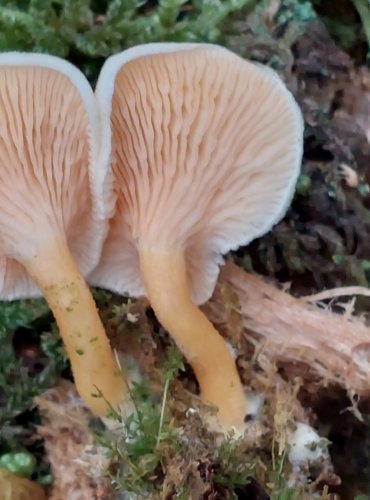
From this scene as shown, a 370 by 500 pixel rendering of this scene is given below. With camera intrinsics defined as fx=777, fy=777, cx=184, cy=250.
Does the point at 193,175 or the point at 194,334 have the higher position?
the point at 193,175

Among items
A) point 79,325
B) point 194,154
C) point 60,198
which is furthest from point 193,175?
point 79,325

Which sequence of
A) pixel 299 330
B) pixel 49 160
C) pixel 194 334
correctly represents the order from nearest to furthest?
pixel 49 160 < pixel 194 334 < pixel 299 330

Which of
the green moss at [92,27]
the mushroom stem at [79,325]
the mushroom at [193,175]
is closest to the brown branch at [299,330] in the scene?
the mushroom at [193,175]

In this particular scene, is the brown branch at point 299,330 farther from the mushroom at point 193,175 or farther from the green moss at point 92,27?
the green moss at point 92,27

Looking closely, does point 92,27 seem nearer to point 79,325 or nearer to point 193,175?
point 193,175

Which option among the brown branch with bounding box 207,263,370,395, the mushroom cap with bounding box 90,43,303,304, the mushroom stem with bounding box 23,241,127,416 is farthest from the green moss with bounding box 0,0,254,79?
the brown branch with bounding box 207,263,370,395

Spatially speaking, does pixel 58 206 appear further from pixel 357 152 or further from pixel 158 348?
pixel 357 152
